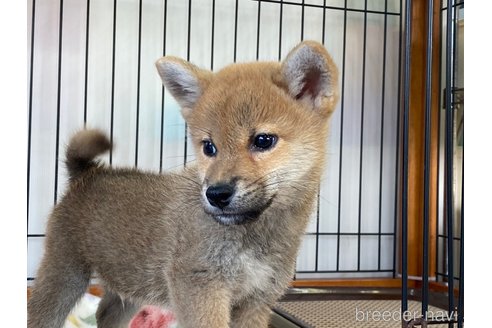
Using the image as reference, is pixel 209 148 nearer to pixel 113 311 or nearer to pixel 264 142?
pixel 264 142

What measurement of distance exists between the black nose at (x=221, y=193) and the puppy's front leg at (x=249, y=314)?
26cm

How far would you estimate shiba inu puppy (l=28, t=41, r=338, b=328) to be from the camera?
842 mm

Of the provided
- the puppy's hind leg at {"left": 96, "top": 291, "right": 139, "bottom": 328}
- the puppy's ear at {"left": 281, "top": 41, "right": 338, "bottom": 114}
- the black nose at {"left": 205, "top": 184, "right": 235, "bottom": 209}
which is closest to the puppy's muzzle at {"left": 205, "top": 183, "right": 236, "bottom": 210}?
the black nose at {"left": 205, "top": 184, "right": 235, "bottom": 209}

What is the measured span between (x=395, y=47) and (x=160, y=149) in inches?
42.6

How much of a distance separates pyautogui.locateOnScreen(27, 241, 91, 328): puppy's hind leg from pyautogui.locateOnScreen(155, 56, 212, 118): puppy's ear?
1.39ft

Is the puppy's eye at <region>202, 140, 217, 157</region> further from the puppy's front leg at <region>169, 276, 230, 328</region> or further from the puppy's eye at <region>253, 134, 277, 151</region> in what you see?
the puppy's front leg at <region>169, 276, 230, 328</region>

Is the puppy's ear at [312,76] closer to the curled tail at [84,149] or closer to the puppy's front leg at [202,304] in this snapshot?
the puppy's front leg at [202,304]

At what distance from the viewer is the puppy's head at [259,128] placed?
2.63 feet

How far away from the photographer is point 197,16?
182 cm

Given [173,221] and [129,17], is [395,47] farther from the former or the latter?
[173,221]

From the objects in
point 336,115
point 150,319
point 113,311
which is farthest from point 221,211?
point 336,115

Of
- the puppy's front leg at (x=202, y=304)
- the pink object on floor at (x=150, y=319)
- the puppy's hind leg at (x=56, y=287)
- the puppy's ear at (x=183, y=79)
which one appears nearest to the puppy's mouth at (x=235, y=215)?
the puppy's front leg at (x=202, y=304)

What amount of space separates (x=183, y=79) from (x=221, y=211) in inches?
12.1
